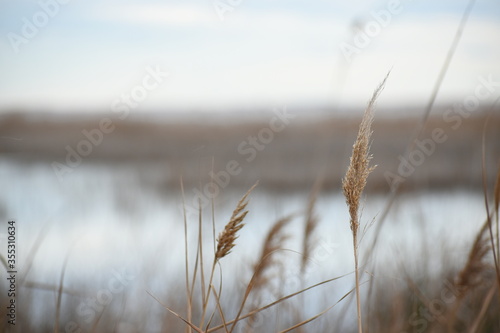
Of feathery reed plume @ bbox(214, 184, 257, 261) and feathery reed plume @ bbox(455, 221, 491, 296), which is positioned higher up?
feathery reed plume @ bbox(214, 184, 257, 261)

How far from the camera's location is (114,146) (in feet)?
45.4

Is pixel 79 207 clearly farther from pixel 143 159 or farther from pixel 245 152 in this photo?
pixel 245 152

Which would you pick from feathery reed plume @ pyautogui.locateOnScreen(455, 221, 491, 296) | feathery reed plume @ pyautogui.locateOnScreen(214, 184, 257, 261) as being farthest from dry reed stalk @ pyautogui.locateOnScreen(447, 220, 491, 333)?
feathery reed plume @ pyautogui.locateOnScreen(214, 184, 257, 261)

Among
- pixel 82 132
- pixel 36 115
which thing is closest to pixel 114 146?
pixel 82 132

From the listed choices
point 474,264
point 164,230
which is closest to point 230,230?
point 474,264

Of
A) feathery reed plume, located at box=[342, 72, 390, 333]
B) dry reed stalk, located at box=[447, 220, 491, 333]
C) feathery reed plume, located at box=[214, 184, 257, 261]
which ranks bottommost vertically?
dry reed stalk, located at box=[447, 220, 491, 333]

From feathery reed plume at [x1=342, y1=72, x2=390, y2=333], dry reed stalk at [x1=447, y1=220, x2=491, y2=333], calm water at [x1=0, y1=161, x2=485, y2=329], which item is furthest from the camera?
calm water at [x1=0, y1=161, x2=485, y2=329]

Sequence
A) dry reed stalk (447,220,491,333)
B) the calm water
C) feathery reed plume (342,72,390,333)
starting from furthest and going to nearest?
the calm water < dry reed stalk (447,220,491,333) < feathery reed plume (342,72,390,333)

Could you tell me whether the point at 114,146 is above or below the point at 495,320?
above

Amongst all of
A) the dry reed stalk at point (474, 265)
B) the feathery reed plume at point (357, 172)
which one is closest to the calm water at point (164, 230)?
the dry reed stalk at point (474, 265)

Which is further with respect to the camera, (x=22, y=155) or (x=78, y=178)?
→ (x=22, y=155)

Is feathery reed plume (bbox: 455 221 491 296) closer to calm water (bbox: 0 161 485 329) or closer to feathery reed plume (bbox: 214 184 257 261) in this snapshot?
calm water (bbox: 0 161 485 329)

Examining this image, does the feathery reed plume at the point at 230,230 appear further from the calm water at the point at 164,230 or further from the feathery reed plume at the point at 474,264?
the calm water at the point at 164,230

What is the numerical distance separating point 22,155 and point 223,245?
36.2ft
